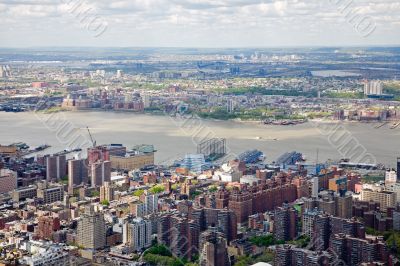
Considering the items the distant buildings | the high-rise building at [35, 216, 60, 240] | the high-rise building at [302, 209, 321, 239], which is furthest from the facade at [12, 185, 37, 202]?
the distant buildings

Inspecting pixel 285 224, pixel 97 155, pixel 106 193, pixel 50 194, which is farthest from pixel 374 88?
pixel 285 224

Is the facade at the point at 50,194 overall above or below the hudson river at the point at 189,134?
below

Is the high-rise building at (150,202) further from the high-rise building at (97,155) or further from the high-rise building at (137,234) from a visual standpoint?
the high-rise building at (97,155)

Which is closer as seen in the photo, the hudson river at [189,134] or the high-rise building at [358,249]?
the high-rise building at [358,249]

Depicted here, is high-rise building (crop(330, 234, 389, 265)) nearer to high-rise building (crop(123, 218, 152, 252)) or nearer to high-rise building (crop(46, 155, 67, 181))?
high-rise building (crop(123, 218, 152, 252))

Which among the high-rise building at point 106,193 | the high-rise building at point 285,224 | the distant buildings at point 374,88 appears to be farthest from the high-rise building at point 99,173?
the distant buildings at point 374,88

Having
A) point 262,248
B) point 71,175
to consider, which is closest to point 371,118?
point 71,175
